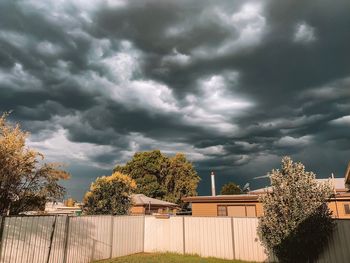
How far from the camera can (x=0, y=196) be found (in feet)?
46.8

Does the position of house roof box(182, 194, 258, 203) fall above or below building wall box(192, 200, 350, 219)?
above

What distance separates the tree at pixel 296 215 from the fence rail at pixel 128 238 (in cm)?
93

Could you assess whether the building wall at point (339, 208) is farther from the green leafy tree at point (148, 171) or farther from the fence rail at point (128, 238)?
the green leafy tree at point (148, 171)

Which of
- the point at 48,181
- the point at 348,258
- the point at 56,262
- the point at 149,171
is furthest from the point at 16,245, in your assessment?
the point at 149,171

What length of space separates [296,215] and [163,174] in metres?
43.7

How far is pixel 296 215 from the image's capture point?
12.8 meters

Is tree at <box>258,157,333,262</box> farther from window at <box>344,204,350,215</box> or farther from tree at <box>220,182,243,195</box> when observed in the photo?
tree at <box>220,182,243,195</box>

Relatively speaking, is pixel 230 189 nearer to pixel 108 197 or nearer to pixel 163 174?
pixel 163 174

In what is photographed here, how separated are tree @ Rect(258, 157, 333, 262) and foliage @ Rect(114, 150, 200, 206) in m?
40.0

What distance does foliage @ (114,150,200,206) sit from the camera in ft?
174

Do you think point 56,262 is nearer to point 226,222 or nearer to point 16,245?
point 16,245

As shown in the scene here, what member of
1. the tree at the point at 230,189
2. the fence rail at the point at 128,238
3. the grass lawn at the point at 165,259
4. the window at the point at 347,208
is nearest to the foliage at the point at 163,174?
the tree at the point at 230,189

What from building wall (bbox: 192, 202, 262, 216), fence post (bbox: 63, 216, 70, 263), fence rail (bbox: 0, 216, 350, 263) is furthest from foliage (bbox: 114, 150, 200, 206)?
fence post (bbox: 63, 216, 70, 263)

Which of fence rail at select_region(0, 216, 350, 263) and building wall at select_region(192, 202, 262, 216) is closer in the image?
fence rail at select_region(0, 216, 350, 263)
